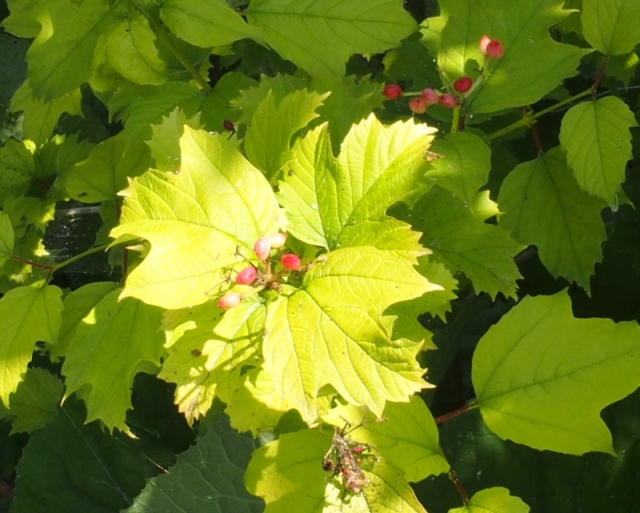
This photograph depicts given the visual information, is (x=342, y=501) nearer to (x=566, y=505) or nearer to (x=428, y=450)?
(x=428, y=450)

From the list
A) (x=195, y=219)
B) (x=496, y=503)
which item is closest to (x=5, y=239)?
(x=195, y=219)

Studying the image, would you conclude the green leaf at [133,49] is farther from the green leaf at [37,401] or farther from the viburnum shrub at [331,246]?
the green leaf at [37,401]

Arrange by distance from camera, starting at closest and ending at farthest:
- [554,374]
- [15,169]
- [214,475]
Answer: [554,374], [214,475], [15,169]

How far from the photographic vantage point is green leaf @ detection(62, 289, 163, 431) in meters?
1.02

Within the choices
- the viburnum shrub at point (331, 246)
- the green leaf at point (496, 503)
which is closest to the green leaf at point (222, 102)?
the viburnum shrub at point (331, 246)

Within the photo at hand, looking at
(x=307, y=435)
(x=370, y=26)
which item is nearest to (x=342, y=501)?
(x=307, y=435)

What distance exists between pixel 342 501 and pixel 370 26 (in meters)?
0.75

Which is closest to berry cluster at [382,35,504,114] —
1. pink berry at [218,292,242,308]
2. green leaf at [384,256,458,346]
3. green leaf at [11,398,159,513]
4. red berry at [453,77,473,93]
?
red berry at [453,77,473,93]

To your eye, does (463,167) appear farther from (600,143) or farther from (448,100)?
(600,143)

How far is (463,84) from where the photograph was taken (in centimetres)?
106

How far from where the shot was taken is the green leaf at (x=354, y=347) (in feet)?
2.39

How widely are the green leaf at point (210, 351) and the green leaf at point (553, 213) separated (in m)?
0.63

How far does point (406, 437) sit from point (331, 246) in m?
0.31

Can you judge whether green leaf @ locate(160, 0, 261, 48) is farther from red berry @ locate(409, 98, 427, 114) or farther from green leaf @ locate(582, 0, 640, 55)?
green leaf @ locate(582, 0, 640, 55)
